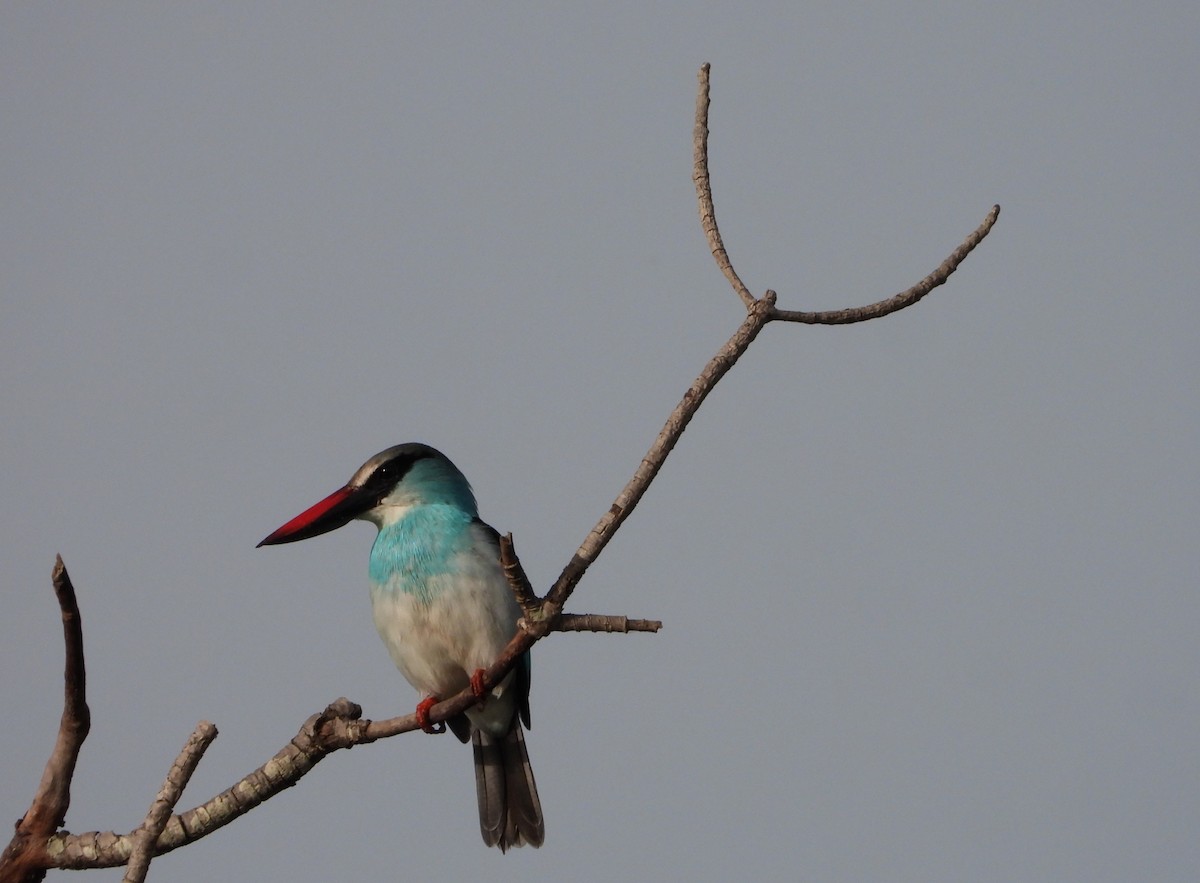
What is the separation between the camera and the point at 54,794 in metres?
4.89

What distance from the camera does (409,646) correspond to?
6.20 metres

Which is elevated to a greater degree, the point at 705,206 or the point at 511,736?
the point at 705,206

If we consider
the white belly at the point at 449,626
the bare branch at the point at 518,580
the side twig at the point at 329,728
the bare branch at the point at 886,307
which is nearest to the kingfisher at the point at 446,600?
the white belly at the point at 449,626

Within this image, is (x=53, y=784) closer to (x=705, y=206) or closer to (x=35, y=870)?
(x=35, y=870)

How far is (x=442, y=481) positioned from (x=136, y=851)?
2878mm

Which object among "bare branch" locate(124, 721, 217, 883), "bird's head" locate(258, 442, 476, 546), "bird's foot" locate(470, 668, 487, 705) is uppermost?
"bird's head" locate(258, 442, 476, 546)

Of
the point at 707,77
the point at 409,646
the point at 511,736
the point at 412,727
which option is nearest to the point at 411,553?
the point at 409,646

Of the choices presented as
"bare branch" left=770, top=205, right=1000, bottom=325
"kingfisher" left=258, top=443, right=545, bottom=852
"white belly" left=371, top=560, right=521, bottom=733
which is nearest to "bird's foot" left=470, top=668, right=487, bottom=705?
"kingfisher" left=258, top=443, right=545, bottom=852

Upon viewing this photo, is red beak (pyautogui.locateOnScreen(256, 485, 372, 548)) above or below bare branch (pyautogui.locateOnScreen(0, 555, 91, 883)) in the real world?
above

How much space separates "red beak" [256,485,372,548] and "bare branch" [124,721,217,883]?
2.01 m

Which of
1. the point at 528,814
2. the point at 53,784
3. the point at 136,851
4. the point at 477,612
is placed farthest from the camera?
the point at 528,814

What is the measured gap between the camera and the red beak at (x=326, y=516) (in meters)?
6.25

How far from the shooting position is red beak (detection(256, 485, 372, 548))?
6254 mm

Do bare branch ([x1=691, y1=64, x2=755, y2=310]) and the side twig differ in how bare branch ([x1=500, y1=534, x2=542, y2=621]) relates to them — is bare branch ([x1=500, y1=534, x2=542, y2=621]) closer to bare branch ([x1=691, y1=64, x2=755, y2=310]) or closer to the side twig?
the side twig
